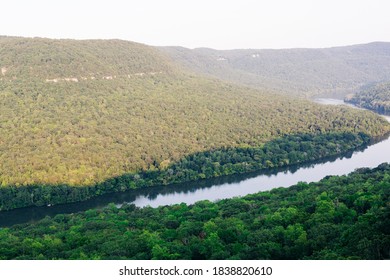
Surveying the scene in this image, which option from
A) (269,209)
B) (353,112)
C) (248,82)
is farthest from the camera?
(248,82)

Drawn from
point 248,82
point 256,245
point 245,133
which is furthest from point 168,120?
point 248,82

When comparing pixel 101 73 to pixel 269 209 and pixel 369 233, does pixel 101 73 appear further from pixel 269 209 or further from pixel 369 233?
pixel 369 233

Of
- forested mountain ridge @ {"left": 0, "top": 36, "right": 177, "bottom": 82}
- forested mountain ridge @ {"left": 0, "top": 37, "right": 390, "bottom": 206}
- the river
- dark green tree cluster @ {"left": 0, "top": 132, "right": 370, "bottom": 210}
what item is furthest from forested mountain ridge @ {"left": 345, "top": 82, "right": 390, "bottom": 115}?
forested mountain ridge @ {"left": 0, "top": 36, "right": 177, "bottom": 82}

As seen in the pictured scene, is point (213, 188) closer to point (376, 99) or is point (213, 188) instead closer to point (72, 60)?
point (72, 60)

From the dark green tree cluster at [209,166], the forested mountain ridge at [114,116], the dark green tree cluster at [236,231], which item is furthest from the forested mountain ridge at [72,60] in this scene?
the dark green tree cluster at [236,231]

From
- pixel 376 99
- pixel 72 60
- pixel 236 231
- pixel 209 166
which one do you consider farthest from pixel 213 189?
pixel 376 99

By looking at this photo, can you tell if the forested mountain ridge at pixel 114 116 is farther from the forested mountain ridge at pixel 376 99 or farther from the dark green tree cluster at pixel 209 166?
the forested mountain ridge at pixel 376 99
